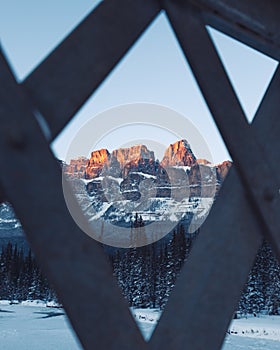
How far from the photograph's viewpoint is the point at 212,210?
145 centimetres

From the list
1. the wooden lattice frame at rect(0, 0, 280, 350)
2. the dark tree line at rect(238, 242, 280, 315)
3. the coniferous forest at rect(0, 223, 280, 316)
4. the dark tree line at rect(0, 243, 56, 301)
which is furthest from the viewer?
the dark tree line at rect(0, 243, 56, 301)

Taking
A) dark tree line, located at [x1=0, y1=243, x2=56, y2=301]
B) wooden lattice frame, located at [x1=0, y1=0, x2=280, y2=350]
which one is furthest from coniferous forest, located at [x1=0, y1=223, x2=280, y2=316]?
wooden lattice frame, located at [x1=0, y1=0, x2=280, y2=350]

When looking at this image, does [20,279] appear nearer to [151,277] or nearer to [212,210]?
[151,277]

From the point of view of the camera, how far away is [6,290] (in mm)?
69562

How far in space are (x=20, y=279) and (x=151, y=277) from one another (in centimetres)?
2933

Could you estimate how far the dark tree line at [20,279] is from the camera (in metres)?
64.6

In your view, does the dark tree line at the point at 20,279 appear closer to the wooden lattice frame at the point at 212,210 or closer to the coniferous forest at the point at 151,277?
the coniferous forest at the point at 151,277

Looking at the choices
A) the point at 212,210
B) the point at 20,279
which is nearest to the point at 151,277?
the point at 20,279

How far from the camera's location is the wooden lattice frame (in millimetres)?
1031

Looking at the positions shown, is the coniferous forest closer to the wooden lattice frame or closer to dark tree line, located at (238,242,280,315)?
dark tree line, located at (238,242,280,315)

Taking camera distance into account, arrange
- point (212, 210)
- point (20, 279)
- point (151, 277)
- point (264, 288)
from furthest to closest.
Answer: point (20, 279) < point (151, 277) < point (264, 288) < point (212, 210)

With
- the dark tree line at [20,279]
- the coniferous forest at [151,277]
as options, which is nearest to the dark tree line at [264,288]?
the coniferous forest at [151,277]

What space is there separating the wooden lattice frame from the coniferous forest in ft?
91.5

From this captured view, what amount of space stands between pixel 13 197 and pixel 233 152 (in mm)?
812
